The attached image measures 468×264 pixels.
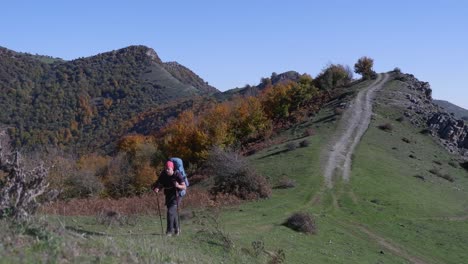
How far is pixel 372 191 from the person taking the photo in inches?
1345

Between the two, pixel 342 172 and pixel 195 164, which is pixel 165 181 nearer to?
pixel 342 172

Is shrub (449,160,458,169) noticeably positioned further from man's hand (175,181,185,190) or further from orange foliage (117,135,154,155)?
orange foliage (117,135,154,155)

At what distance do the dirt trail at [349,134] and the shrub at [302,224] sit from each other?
10231 mm

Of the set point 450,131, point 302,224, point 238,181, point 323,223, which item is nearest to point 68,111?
point 450,131

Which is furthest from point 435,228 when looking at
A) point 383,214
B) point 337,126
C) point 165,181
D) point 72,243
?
point 337,126

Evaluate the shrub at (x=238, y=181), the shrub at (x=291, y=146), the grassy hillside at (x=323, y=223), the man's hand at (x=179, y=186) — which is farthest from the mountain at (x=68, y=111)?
the man's hand at (x=179, y=186)

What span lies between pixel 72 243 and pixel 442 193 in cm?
3391

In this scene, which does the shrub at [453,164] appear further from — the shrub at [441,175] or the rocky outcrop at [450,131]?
the rocky outcrop at [450,131]

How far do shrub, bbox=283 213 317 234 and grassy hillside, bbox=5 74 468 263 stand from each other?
0.46 m

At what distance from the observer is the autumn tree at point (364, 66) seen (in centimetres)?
10686

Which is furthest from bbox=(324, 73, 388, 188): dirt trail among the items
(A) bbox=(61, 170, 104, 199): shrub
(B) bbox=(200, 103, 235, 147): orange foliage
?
(A) bbox=(61, 170, 104, 199): shrub

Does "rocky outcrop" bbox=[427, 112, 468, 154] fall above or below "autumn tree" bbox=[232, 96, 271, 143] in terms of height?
below

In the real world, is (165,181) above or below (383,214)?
above

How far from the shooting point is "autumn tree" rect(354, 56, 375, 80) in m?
107
